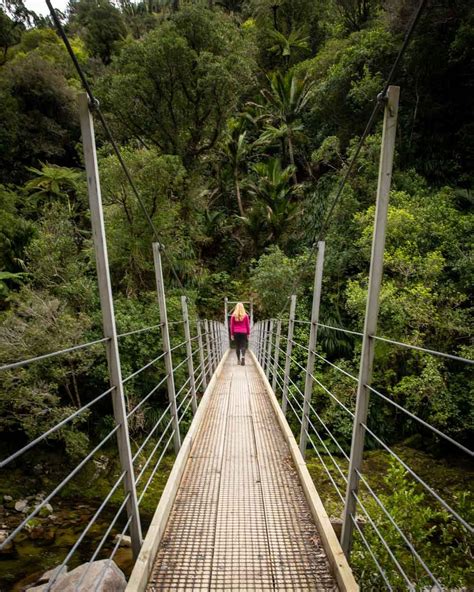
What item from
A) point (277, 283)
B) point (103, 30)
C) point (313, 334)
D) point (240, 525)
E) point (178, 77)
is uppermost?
point (103, 30)

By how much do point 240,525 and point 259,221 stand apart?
1365cm

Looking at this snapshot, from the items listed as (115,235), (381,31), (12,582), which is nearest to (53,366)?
(115,235)

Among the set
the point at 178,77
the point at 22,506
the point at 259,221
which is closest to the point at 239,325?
the point at 22,506

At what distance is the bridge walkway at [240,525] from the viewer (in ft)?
5.10

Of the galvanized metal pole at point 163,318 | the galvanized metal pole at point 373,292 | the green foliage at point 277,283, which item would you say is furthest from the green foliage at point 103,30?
the galvanized metal pole at point 373,292

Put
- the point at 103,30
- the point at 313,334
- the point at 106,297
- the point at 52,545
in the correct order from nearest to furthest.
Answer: the point at 106,297 < the point at 313,334 < the point at 52,545 < the point at 103,30

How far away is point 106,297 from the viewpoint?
4.41 feet

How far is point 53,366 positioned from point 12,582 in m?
3.75

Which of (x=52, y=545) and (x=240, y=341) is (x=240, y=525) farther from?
(x=52, y=545)

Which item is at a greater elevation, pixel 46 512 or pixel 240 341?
pixel 240 341

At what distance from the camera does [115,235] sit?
28.9 feet

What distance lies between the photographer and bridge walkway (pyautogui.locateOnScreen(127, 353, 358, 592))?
156 centimetres

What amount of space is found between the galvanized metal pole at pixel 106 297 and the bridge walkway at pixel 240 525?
258mm

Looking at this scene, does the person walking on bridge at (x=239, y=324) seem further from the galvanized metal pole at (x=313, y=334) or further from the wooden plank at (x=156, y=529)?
the galvanized metal pole at (x=313, y=334)
